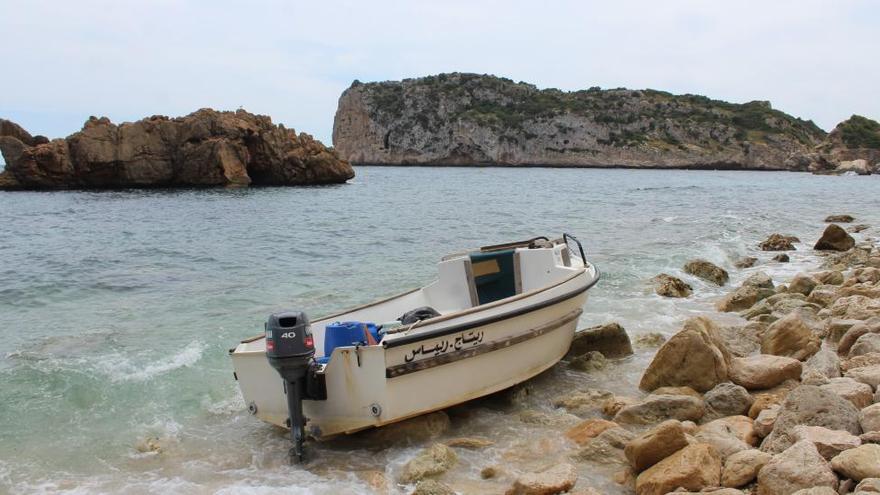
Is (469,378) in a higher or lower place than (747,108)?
lower

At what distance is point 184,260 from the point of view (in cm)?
1942

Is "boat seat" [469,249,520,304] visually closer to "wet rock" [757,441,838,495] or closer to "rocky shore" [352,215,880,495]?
"rocky shore" [352,215,880,495]

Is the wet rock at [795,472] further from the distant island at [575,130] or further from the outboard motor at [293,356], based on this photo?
the distant island at [575,130]

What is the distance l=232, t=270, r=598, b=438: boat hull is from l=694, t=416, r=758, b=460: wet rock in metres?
2.27

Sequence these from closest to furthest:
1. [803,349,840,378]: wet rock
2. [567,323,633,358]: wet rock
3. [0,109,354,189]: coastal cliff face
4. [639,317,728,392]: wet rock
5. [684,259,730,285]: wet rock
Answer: [803,349,840,378]: wet rock
[639,317,728,392]: wet rock
[567,323,633,358]: wet rock
[684,259,730,285]: wet rock
[0,109,354,189]: coastal cliff face

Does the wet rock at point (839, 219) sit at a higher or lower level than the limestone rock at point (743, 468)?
lower

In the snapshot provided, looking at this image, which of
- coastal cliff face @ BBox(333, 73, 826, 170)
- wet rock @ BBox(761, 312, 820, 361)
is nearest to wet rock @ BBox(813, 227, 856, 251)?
wet rock @ BBox(761, 312, 820, 361)

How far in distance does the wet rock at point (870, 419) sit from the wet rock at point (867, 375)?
1023 mm

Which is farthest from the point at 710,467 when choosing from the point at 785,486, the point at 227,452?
the point at 227,452

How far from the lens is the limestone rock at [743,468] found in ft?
16.0

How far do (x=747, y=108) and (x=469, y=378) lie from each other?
146268 mm

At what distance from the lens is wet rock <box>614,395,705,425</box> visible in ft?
22.1

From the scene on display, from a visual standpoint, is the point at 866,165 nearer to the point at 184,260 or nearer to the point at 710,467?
the point at 184,260

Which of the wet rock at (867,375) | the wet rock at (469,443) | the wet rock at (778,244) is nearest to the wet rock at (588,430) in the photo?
the wet rock at (469,443)
